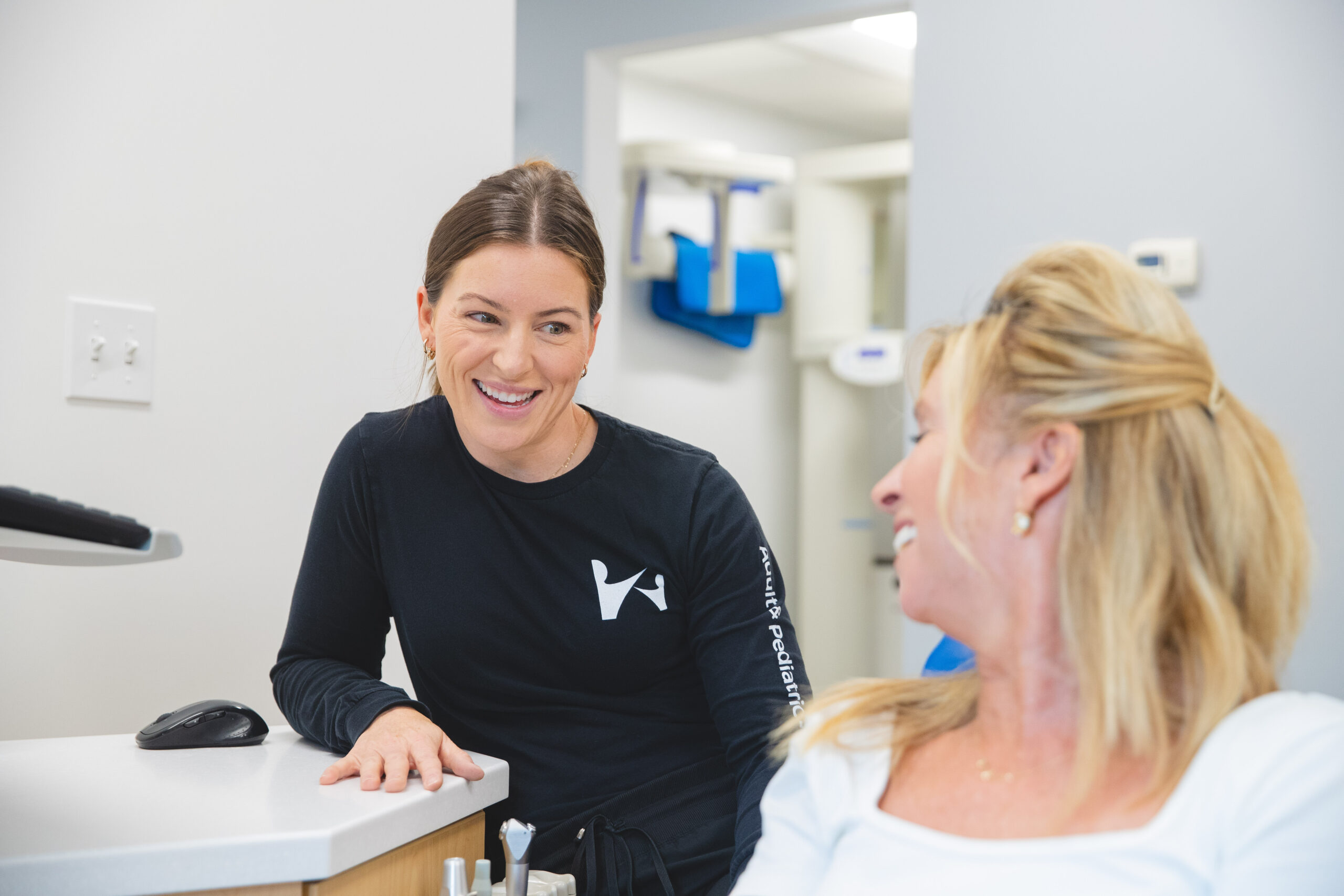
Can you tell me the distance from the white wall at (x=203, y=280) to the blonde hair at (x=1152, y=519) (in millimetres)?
1107

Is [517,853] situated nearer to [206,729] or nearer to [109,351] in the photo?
[206,729]

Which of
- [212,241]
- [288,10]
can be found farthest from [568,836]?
[288,10]

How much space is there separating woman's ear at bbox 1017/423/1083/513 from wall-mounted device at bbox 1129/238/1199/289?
1719mm

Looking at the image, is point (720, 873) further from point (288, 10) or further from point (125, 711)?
point (288, 10)

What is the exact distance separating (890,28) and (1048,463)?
3.17m

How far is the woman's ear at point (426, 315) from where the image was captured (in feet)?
4.52

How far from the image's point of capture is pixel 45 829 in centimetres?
89

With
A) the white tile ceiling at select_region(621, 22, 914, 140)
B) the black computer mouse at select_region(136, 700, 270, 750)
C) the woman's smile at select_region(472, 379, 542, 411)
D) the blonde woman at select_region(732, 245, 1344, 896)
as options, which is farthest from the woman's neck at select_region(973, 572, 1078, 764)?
the white tile ceiling at select_region(621, 22, 914, 140)

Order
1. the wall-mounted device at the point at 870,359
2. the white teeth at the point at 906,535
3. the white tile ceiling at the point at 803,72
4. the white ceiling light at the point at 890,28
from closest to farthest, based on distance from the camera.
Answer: the white teeth at the point at 906,535 → the white ceiling light at the point at 890,28 → the white tile ceiling at the point at 803,72 → the wall-mounted device at the point at 870,359

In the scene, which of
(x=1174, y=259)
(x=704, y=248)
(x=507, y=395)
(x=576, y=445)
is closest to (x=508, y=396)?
(x=507, y=395)

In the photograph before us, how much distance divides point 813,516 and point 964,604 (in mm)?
3372

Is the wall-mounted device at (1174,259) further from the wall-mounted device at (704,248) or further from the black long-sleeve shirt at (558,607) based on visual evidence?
the wall-mounted device at (704,248)

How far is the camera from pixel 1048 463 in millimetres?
821

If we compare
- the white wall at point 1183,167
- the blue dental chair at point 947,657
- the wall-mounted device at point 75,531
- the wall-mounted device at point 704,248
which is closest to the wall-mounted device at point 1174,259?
the white wall at point 1183,167
